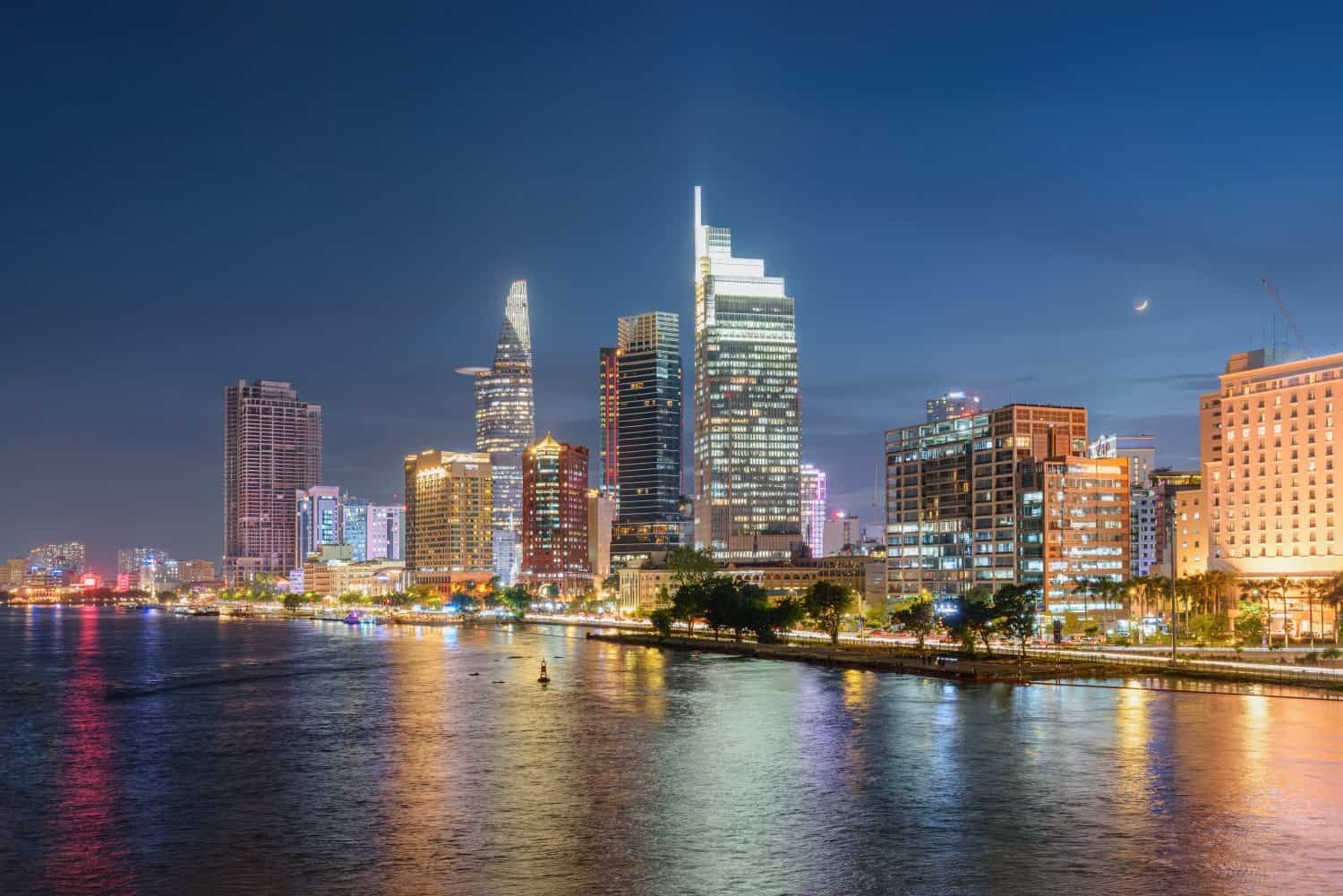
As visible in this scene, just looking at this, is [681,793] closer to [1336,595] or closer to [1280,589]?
[1336,595]

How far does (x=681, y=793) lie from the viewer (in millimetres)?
73688

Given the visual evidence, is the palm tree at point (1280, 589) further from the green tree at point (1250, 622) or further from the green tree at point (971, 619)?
the green tree at point (971, 619)

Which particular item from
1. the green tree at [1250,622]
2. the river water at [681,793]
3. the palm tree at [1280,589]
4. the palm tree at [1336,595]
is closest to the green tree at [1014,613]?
the green tree at [1250,622]

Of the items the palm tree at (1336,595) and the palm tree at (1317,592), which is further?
the palm tree at (1317,592)

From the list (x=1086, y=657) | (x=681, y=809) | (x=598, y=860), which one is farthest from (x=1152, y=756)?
(x=1086, y=657)

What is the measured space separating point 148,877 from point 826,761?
43.8 m

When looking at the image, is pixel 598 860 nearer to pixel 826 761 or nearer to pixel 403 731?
pixel 826 761

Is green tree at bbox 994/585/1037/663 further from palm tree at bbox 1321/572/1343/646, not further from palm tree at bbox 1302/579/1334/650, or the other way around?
palm tree at bbox 1321/572/1343/646

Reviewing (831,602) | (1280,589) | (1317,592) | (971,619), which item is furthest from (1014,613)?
(1280,589)

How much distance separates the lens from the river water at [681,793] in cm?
5609

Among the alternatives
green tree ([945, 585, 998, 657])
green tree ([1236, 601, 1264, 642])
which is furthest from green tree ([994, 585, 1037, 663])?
green tree ([1236, 601, 1264, 642])

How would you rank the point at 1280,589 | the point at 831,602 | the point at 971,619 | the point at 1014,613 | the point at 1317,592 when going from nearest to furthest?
the point at 1014,613 → the point at 971,619 → the point at 1317,592 → the point at 831,602 → the point at 1280,589

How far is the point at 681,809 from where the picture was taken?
69125 mm

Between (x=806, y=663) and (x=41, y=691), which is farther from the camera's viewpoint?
(x=806, y=663)
